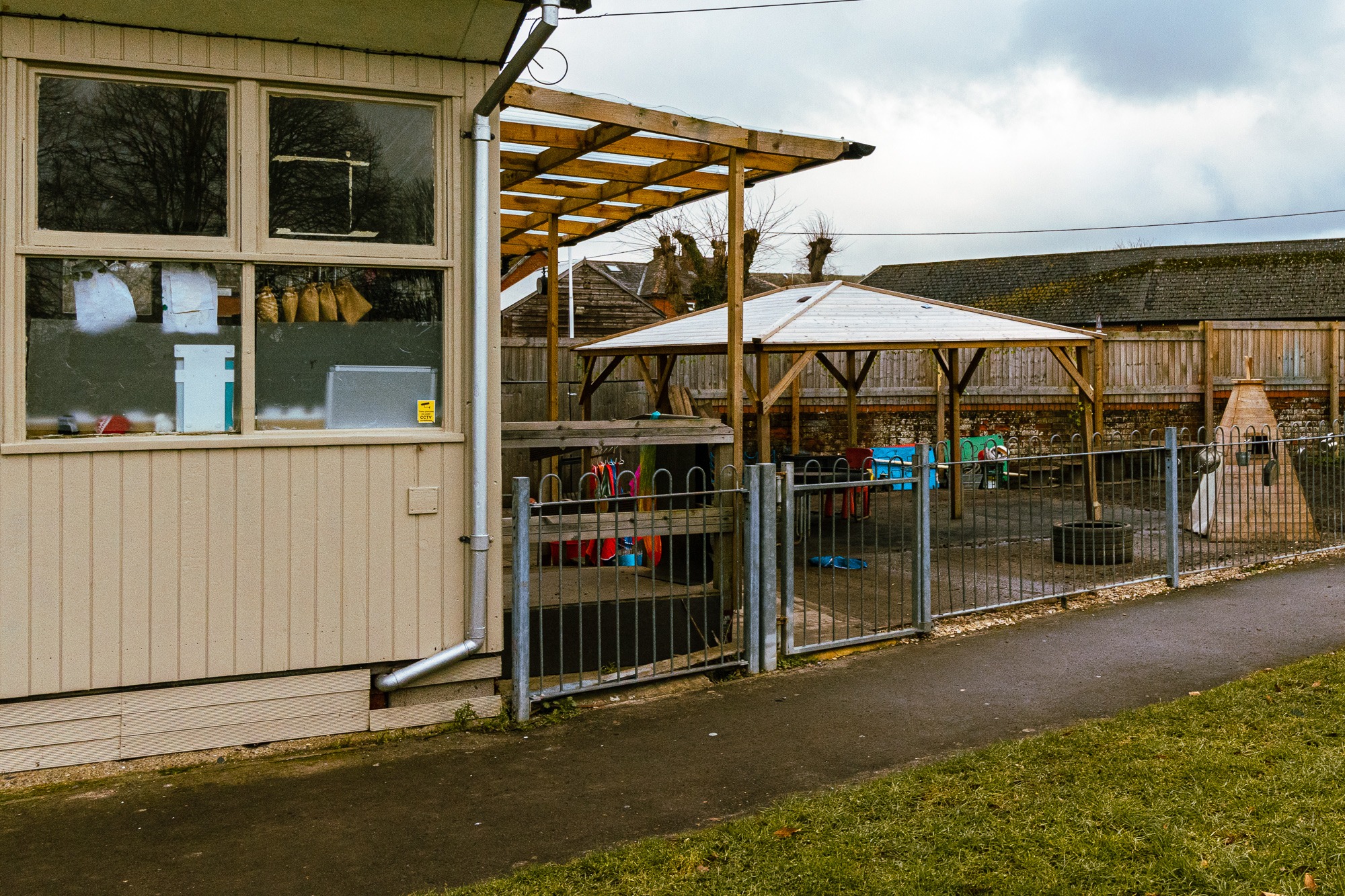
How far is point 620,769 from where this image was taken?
16.4 ft

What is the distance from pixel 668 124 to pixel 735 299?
1.39 metres

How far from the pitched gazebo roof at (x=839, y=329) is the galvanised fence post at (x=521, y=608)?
19.0 ft

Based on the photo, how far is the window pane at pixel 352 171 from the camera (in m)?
5.24

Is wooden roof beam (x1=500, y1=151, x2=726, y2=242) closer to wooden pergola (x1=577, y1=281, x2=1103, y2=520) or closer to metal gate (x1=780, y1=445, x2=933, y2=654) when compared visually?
wooden pergola (x1=577, y1=281, x2=1103, y2=520)

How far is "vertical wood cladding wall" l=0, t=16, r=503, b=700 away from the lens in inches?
190

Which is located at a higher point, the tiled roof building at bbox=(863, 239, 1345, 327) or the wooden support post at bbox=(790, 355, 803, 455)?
the tiled roof building at bbox=(863, 239, 1345, 327)

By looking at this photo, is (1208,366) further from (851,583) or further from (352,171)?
(352,171)

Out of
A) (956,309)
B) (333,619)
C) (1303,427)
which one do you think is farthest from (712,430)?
(1303,427)

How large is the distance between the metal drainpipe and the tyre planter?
20.8 ft

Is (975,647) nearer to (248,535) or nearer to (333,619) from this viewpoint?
(333,619)

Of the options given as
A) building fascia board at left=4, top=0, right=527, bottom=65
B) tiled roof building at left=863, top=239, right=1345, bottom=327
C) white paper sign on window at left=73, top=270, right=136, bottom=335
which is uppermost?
tiled roof building at left=863, top=239, right=1345, bottom=327

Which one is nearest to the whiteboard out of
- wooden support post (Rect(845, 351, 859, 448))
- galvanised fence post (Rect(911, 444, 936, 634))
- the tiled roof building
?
galvanised fence post (Rect(911, 444, 936, 634))

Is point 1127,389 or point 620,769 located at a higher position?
point 1127,389

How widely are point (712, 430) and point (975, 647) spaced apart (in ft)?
7.50
